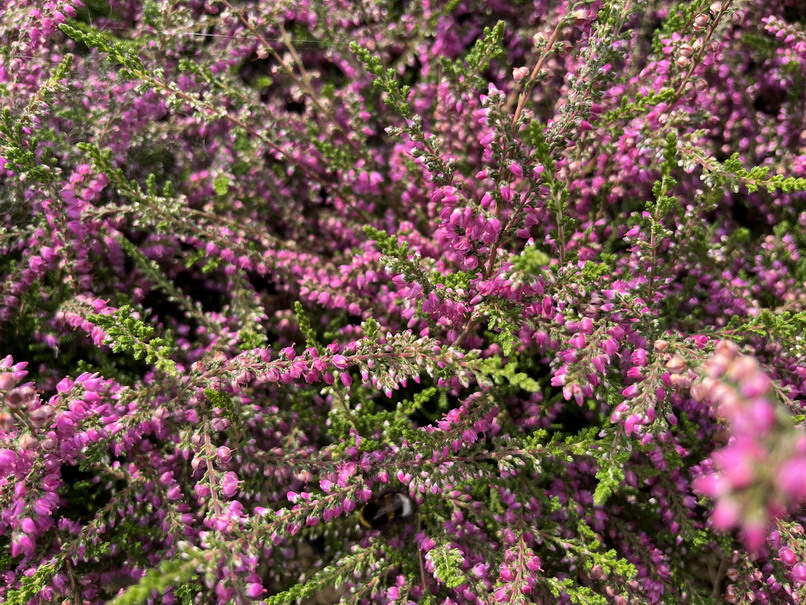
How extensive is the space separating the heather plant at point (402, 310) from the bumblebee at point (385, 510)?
0.02 meters

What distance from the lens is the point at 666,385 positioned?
172 cm

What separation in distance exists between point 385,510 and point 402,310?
0.95m

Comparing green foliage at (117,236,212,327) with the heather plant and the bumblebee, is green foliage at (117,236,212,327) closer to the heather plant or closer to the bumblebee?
the heather plant

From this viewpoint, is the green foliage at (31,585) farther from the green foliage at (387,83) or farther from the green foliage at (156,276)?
the green foliage at (387,83)

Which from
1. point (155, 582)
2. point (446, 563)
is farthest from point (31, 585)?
point (446, 563)

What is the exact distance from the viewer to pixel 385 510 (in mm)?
2674

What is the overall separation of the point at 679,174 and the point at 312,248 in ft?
6.71

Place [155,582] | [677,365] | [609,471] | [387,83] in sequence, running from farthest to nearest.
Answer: [387,83] → [609,471] → [677,365] → [155,582]

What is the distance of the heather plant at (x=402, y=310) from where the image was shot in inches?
75.5

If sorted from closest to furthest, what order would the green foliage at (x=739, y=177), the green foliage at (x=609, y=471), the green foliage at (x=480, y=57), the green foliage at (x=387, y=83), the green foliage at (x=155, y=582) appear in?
the green foliage at (x=155, y=582)
the green foliage at (x=609, y=471)
the green foliage at (x=739, y=177)
the green foliage at (x=387, y=83)
the green foliage at (x=480, y=57)

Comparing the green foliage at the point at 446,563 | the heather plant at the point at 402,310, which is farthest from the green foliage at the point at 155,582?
the green foliage at the point at 446,563

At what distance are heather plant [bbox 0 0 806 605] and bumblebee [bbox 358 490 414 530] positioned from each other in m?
0.02

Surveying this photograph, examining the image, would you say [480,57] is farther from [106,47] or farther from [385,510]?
[385,510]

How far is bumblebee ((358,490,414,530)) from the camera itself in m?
2.69
